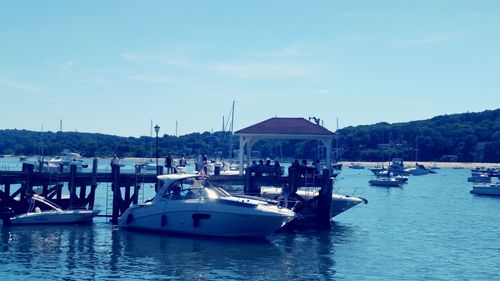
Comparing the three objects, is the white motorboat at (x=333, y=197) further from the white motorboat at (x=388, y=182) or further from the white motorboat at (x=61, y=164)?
the white motorboat at (x=388, y=182)

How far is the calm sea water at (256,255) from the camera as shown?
32.8 meters

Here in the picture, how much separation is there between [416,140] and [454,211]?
130801 millimetres

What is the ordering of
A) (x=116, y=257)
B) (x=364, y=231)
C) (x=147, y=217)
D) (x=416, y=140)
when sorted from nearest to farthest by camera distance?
(x=116, y=257) < (x=147, y=217) < (x=364, y=231) < (x=416, y=140)

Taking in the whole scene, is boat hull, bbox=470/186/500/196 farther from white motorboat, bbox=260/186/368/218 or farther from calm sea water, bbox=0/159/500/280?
white motorboat, bbox=260/186/368/218

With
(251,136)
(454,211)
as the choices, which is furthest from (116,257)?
(454,211)

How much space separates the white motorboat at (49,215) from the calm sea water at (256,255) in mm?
545

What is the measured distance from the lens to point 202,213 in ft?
135

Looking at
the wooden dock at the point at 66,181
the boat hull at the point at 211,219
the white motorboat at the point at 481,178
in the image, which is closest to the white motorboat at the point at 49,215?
the wooden dock at the point at 66,181

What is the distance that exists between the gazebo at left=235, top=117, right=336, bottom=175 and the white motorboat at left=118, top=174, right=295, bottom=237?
807cm

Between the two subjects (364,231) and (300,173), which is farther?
(364,231)

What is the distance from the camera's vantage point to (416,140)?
7830 inches

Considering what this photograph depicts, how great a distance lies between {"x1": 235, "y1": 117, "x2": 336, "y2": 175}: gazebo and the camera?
163 feet

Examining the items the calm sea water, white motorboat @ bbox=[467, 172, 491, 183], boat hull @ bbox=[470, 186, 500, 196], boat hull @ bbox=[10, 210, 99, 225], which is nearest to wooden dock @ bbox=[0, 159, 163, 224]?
boat hull @ bbox=[10, 210, 99, 225]

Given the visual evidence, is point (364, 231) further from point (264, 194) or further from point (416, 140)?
point (416, 140)
